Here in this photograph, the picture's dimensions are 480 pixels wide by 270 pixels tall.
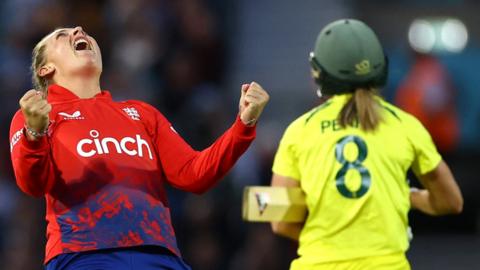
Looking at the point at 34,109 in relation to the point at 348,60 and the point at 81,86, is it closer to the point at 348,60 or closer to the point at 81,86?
the point at 81,86

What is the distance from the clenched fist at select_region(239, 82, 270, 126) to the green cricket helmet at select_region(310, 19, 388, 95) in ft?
2.93

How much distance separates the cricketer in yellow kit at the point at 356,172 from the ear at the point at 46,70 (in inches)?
45.5

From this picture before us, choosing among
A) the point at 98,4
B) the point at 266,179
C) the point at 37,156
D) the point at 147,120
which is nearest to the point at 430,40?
the point at 266,179

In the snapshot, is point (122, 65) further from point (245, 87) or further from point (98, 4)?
point (245, 87)

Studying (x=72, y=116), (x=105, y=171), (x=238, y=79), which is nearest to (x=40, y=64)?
(x=72, y=116)

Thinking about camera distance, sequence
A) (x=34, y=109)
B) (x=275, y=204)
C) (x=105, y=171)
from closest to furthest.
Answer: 1. (x=34, y=109)
2. (x=105, y=171)
3. (x=275, y=204)

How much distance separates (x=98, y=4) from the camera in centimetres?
1168

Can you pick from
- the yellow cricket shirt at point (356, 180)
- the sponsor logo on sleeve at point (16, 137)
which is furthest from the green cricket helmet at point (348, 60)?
the sponsor logo on sleeve at point (16, 137)

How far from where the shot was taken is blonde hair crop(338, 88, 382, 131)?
5762 millimetres

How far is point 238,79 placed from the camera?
11.9m

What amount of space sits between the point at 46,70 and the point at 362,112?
58.5 inches

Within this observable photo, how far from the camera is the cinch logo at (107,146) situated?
5.22m

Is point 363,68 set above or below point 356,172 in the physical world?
above

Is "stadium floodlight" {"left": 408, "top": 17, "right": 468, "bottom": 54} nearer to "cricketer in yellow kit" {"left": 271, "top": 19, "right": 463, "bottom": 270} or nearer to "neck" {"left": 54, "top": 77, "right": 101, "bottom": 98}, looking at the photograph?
"cricketer in yellow kit" {"left": 271, "top": 19, "right": 463, "bottom": 270}
